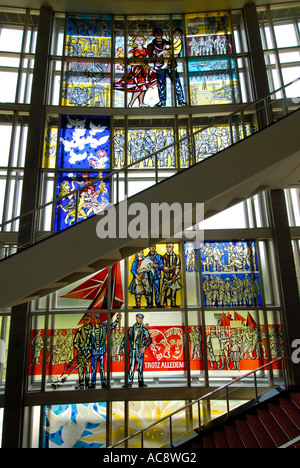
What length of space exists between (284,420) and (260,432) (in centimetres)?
58

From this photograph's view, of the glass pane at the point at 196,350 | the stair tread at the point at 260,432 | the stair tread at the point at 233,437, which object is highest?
the glass pane at the point at 196,350

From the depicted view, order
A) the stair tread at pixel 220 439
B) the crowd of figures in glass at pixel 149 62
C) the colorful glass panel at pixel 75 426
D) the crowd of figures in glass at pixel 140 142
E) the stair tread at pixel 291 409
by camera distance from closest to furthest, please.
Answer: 1. the stair tread at pixel 291 409
2. the stair tread at pixel 220 439
3. the colorful glass panel at pixel 75 426
4. the crowd of figures in glass at pixel 140 142
5. the crowd of figures in glass at pixel 149 62

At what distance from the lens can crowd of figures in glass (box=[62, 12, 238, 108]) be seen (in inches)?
441

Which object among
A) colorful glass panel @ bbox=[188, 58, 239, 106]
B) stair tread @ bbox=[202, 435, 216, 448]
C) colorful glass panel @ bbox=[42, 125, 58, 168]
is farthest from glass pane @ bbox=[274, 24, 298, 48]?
stair tread @ bbox=[202, 435, 216, 448]

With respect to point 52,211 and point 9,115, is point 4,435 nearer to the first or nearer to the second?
point 52,211

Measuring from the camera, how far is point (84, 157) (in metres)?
10.6

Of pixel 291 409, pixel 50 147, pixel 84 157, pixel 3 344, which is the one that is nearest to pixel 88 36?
pixel 50 147

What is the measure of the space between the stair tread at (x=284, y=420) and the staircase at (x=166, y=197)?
15.9 ft

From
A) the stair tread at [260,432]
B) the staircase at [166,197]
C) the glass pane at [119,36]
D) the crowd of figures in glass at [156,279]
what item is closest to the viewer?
the staircase at [166,197]

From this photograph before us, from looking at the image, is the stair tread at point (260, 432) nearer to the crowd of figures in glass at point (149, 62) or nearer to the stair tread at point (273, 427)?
the stair tread at point (273, 427)

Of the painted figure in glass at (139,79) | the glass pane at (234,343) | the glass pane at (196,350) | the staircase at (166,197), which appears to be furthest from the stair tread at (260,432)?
the painted figure in glass at (139,79)

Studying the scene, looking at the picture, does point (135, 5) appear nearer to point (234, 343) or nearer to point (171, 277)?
point (171, 277)

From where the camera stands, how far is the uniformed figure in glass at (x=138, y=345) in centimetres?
903

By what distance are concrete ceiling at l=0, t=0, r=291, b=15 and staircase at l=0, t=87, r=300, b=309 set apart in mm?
7921
